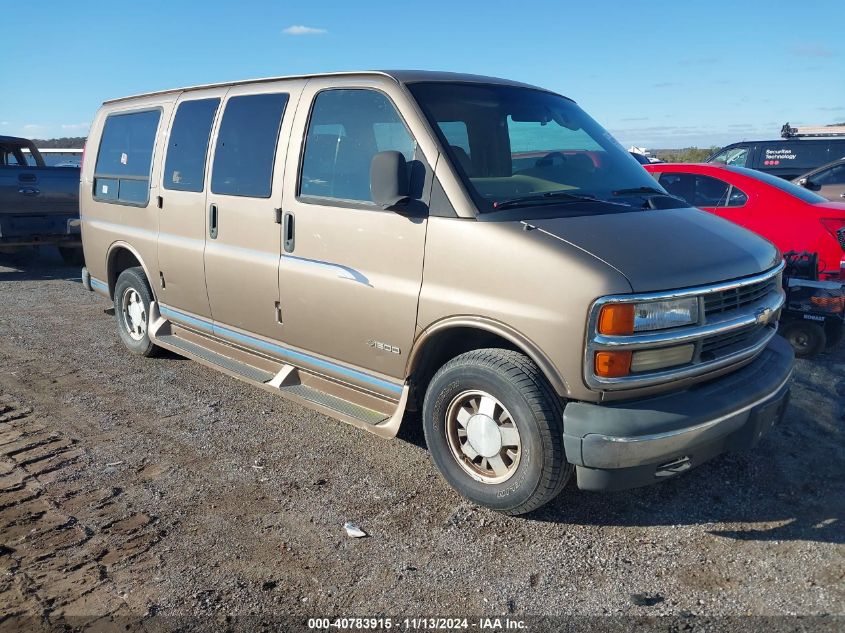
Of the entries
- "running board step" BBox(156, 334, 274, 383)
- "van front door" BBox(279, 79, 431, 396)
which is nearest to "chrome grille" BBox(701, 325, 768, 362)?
"van front door" BBox(279, 79, 431, 396)

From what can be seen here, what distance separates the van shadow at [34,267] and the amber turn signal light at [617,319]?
31.6 ft

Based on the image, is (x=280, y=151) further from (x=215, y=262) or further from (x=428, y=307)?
(x=428, y=307)

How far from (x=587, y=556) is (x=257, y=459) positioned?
2.10 meters

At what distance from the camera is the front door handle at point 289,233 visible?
14.9 ft

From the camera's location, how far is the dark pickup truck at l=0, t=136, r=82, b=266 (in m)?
10.5

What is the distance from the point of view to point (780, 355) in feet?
13.7

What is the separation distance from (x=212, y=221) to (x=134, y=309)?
1875 mm

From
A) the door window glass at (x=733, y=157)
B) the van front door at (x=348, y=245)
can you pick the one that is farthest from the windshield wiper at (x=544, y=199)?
the door window glass at (x=733, y=157)

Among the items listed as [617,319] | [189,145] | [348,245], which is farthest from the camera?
[189,145]

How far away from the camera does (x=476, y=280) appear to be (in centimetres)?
364

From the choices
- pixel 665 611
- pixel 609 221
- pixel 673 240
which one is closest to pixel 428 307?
pixel 609 221

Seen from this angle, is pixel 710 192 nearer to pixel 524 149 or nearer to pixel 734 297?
pixel 524 149

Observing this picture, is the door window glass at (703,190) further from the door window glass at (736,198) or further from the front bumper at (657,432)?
the front bumper at (657,432)

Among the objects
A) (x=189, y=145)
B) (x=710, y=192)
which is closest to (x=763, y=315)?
(x=189, y=145)
